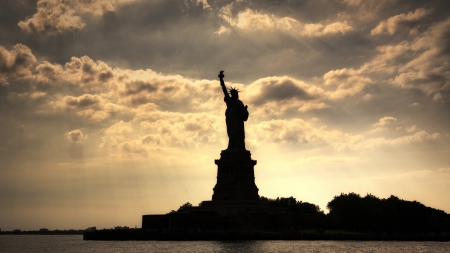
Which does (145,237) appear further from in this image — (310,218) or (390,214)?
(390,214)

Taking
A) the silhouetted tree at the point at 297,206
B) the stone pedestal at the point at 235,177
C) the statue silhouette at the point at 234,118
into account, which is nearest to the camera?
the stone pedestal at the point at 235,177

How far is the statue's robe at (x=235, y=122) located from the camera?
90.0 metres

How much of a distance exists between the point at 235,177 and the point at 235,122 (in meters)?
9.13

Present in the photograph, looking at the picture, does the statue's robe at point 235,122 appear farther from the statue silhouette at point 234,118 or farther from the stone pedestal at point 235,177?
the stone pedestal at point 235,177

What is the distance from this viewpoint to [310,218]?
85.5 meters

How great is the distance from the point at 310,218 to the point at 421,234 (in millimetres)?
18659

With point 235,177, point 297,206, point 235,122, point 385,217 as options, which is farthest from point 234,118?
point 297,206

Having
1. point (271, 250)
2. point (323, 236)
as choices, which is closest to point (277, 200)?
point (323, 236)

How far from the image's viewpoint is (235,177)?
86.4 meters

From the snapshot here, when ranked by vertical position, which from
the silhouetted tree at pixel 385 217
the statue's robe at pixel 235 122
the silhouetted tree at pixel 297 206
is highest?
the statue's robe at pixel 235 122

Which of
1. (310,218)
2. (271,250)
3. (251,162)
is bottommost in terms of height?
(271,250)

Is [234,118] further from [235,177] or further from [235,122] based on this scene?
[235,177]

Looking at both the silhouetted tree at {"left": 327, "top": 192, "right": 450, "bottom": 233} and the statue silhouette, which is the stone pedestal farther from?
the silhouetted tree at {"left": 327, "top": 192, "right": 450, "bottom": 233}

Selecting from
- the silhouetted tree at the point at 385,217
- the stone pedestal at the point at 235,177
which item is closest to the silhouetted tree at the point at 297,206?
the silhouetted tree at the point at 385,217
